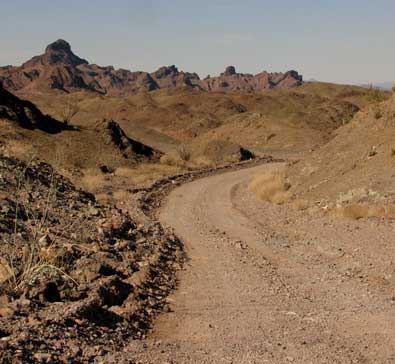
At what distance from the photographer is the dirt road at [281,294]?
308 inches

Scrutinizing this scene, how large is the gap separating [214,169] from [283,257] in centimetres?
2201

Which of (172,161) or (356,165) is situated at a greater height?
(356,165)

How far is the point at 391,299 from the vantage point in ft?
33.2

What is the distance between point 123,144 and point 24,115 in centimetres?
686

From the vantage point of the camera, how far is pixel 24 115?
118ft

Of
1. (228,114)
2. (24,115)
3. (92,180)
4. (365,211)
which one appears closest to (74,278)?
(365,211)

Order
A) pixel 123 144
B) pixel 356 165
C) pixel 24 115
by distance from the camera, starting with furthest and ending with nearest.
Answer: pixel 123 144
pixel 24 115
pixel 356 165

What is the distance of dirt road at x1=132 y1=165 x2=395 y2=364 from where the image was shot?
7.83 meters

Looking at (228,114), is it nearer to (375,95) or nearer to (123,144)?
(123,144)

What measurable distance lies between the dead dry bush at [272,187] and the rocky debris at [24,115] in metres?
16.0

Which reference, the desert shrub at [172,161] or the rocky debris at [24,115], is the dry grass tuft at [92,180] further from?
the desert shrub at [172,161]

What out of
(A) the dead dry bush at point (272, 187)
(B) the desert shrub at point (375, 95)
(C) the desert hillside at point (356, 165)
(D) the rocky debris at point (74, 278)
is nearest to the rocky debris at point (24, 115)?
(A) the dead dry bush at point (272, 187)

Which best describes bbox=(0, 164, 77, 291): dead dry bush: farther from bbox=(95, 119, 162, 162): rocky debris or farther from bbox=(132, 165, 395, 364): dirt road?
bbox=(95, 119, 162, 162): rocky debris

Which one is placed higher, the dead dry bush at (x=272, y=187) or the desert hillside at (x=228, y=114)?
the desert hillside at (x=228, y=114)
